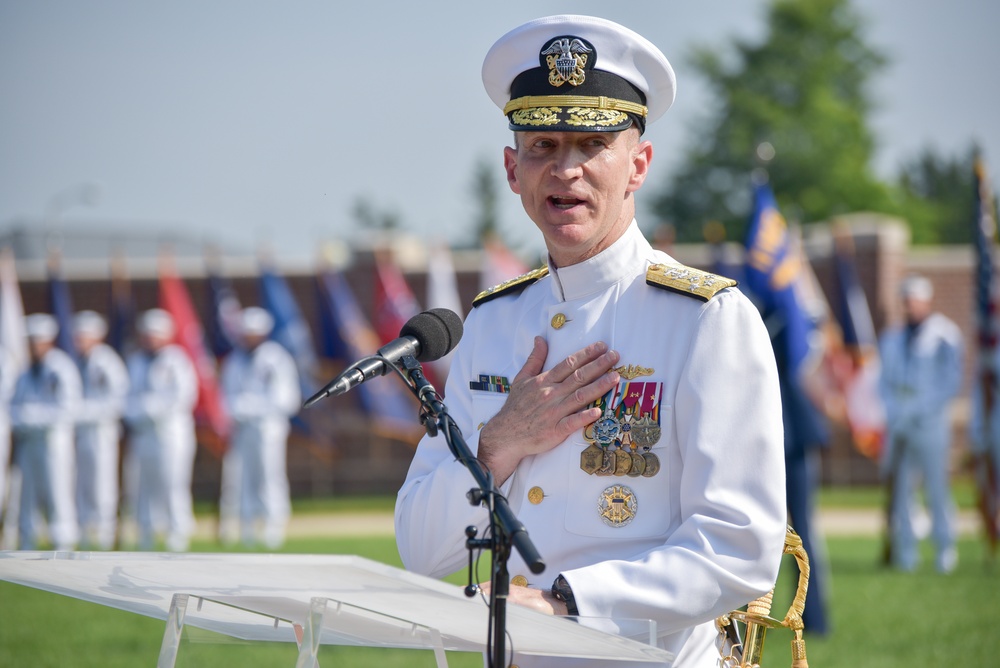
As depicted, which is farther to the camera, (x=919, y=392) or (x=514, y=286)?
(x=919, y=392)

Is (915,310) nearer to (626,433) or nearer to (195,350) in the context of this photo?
(626,433)

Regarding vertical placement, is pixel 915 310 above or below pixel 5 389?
above

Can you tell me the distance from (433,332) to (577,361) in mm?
320

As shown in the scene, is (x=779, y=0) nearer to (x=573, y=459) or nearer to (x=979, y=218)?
(x=979, y=218)

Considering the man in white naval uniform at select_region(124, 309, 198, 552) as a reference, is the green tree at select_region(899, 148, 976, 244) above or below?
above

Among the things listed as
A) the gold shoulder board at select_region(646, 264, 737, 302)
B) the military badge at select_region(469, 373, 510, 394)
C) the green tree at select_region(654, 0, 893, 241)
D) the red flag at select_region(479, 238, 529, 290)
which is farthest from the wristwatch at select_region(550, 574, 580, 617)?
the green tree at select_region(654, 0, 893, 241)

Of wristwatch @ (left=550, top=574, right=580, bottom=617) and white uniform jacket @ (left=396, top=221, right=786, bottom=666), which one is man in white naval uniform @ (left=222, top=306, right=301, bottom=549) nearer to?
white uniform jacket @ (left=396, top=221, right=786, bottom=666)

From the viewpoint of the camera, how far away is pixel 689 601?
2.40 meters

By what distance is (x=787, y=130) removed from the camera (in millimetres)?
52406

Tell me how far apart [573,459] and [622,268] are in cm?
49

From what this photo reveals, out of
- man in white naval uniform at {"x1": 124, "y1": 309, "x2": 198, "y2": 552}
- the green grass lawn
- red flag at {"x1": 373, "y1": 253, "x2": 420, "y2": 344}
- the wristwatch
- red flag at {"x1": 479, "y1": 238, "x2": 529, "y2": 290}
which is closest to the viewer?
the wristwatch

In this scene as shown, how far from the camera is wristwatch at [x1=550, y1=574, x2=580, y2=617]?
239 centimetres

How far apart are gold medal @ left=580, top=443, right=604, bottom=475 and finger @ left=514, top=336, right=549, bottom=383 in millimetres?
222

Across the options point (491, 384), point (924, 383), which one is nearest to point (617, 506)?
point (491, 384)
